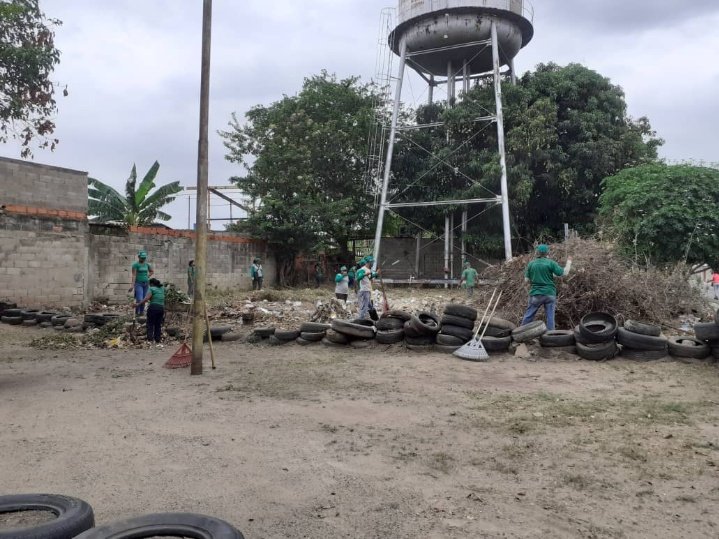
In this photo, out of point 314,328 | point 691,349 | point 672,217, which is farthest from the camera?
point 672,217

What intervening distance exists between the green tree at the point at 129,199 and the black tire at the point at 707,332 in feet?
67.6

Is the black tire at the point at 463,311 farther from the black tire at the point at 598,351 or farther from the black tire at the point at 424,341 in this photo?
the black tire at the point at 598,351

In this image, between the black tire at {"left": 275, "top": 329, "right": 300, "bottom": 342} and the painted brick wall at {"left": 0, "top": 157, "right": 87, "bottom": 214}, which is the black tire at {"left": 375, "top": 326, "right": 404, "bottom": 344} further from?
the painted brick wall at {"left": 0, "top": 157, "right": 87, "bottom": 214}

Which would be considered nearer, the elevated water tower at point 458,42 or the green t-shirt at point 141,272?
the green t-shirt at point 141,272

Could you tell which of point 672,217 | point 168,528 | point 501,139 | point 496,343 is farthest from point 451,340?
point 501,139

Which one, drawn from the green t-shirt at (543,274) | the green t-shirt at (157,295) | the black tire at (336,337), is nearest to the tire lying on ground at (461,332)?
the green t-shirt at (543,274)

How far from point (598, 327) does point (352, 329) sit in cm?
423

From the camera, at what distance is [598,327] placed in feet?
32.0

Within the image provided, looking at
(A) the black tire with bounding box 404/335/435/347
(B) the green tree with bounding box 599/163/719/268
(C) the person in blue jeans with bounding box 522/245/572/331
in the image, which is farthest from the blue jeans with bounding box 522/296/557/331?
(B) the green tree with bounding box 599/163/719/268

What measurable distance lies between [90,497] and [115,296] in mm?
14719

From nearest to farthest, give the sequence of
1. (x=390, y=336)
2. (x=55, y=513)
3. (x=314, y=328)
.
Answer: (x=55, y=513), (x=390, y=336), (x=314, y=328)

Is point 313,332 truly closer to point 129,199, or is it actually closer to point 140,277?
point 140,277

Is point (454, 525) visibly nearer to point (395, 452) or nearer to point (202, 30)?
point (395, 452)

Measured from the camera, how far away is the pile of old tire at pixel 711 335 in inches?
331
